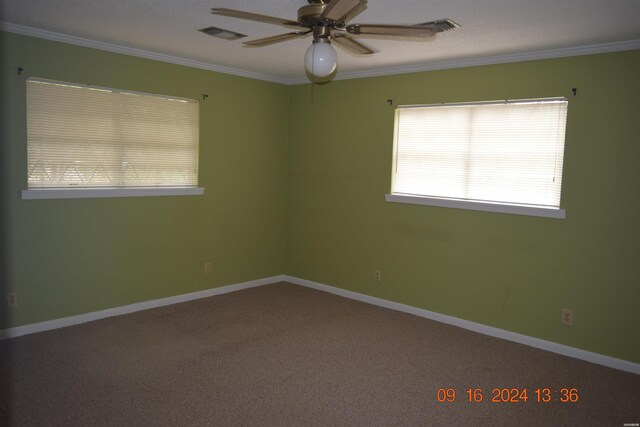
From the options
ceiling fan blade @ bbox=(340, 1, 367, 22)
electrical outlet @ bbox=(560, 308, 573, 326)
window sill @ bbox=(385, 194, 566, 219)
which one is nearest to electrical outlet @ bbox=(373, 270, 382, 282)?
Answer: window sill @ bbox=(385, 194, 566, 219)

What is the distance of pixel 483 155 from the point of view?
14.0 ft

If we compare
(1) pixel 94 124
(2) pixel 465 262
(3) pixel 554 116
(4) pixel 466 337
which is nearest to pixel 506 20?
(3) pixel 554 116

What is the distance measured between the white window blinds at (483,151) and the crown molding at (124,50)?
1.73 metres

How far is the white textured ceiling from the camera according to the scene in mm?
2861

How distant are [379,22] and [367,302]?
2.93 meters

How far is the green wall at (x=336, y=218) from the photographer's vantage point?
12.0 ft

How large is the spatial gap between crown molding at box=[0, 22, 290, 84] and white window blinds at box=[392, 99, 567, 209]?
1.73m

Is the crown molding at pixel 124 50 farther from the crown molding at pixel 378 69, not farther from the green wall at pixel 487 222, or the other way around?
the green wall at pixel 487 222

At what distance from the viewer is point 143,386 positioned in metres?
3.15

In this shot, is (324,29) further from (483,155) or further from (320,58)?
(483,155)

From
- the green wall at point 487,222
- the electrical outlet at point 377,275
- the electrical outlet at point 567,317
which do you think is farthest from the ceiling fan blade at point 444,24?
the electrical outlet at point 377,275

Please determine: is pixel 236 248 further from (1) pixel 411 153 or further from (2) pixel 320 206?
(1) pixel 411 153

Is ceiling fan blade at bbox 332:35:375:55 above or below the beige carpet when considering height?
above

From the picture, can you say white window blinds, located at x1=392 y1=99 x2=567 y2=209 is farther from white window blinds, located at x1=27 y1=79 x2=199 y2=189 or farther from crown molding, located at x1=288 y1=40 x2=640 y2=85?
white window blinds, located at x1=27 y1=79 x2=199 y2=189
